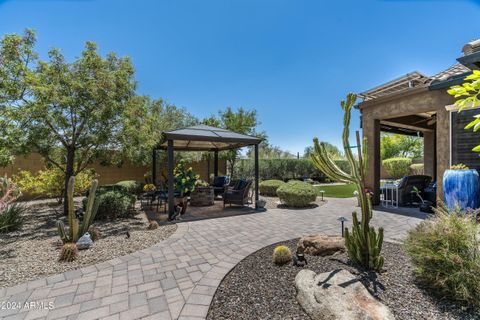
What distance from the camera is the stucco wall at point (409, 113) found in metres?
6.36

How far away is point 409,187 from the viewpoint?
Result: 7938 millimetres

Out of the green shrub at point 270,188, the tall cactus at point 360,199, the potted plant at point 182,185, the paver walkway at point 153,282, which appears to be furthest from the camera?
the green shrub at point 270,188

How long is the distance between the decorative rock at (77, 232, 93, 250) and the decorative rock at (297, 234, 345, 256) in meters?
3.96

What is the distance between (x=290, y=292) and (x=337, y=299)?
578 millimetres

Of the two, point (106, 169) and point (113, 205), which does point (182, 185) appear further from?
point (106, 169)

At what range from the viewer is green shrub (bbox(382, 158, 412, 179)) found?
69.7 ft

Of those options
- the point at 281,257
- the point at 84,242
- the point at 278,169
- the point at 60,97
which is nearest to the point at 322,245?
the point at 281,257

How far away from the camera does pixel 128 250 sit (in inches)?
161

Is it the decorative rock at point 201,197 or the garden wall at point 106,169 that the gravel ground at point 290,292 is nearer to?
the decorative rock at point 201,197

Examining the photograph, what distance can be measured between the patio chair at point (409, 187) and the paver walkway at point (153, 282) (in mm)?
3448

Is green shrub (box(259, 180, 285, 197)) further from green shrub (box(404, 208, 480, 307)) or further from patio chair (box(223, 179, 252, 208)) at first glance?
green shrub (box(404, 208, 480, 307))

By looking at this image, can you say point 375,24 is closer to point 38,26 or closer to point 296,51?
point 296,51

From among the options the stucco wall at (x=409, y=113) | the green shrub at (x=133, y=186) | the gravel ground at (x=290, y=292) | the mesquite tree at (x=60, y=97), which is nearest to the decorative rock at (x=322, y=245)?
the gravel ground at (x=290, y=292)

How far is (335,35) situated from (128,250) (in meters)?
9.02
